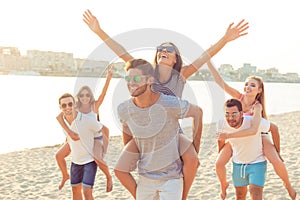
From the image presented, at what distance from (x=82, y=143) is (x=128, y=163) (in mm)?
1779

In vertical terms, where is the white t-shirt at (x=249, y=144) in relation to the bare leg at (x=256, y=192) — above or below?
above

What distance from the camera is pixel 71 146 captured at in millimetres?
4828

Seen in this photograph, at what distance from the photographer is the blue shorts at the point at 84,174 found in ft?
15.5

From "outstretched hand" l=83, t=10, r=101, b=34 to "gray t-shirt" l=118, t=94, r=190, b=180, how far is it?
1081 mm

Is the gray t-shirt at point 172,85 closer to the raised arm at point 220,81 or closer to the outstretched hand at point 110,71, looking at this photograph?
the raised arm at point 220,81

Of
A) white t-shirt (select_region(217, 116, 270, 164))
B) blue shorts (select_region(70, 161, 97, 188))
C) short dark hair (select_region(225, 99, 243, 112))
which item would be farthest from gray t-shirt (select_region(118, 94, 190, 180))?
blue shorts (select_region(70, 161, 97, 188))

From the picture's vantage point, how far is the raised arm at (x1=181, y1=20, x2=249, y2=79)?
3.54 metres

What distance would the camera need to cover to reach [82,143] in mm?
4746

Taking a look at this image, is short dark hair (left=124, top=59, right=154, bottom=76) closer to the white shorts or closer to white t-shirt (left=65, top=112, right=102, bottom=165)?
the white shorts

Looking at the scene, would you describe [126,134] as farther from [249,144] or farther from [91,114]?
[91,114]

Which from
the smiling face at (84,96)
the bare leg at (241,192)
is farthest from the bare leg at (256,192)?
the smiling face at (84,96)

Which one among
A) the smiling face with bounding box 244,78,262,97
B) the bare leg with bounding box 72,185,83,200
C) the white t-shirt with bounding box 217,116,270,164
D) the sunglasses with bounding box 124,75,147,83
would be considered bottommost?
the bare leg with bounding box 72,185,83,200

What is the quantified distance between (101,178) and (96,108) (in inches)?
180

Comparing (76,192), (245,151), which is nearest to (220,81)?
(245,151)
